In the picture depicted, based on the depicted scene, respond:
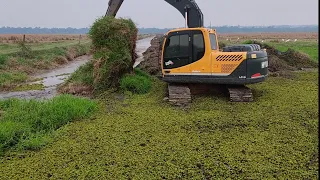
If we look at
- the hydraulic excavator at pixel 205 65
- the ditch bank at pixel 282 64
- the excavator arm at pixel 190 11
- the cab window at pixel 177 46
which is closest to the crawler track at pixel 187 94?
the hydraulic excavator at pixel 205 65

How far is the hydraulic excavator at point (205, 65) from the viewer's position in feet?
28.5

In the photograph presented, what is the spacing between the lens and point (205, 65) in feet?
29.6

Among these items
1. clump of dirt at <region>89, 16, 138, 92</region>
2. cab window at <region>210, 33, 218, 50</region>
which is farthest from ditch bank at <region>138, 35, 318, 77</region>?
cab window at <region>210, 33, 218, 50</region>

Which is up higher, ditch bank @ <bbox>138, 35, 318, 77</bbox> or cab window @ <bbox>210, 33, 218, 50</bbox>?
cab window @ <bbox>210, 33, 218, 50</bbox>

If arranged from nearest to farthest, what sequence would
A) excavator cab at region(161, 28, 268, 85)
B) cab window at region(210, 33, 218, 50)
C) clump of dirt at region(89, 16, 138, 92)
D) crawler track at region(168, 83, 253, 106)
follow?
1. excavator cab at region(161, 28, 268, 85)
2. crawler track at region(168, 83, 253, 106)
3. cab window at region(210, 33, 218, 50)
4. clump of dirt at region(89, 16, 138, 92)

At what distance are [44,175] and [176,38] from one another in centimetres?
581

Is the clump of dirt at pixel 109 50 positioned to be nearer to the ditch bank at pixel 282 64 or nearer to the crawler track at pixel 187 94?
the crawler track at pixel 187 94

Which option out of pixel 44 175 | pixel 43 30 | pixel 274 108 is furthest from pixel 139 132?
pixel 43 30

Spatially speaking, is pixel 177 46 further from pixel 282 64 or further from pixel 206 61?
pixel 282 64

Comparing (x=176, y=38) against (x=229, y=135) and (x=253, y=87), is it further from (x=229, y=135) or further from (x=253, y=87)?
(x=229, y=135)

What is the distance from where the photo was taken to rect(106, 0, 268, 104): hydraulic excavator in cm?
869

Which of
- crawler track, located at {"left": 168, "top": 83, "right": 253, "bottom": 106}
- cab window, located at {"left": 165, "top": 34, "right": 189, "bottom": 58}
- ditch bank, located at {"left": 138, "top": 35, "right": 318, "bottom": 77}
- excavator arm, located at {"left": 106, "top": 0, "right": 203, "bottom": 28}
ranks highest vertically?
excavator arm, located at {"left": 106, "top": 0, "right": 203, "bottom": 28}

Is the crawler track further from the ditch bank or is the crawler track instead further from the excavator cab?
the ditch bank

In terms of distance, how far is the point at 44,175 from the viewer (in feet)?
15.8
